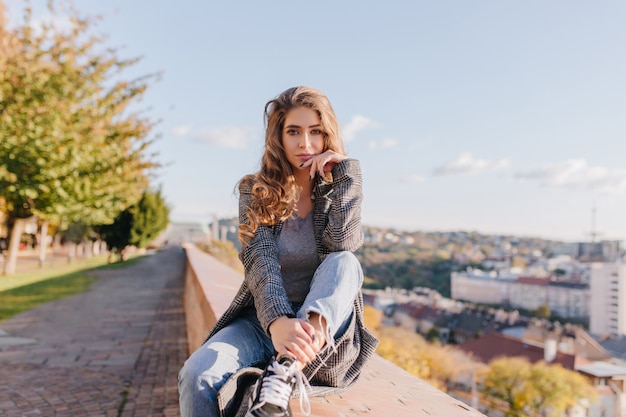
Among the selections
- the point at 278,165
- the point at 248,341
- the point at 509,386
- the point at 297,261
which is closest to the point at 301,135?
the point at 278,165

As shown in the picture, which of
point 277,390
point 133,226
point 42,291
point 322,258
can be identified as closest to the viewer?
point 277,390

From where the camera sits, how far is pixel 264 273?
1803 mm

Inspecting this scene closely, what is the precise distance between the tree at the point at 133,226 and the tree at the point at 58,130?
6.66m

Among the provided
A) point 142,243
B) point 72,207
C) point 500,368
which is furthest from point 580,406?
point 72,207

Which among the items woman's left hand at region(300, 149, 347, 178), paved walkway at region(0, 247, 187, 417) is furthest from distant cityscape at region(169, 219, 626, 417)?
woman's left hand at region(300, 149, 347, 178)

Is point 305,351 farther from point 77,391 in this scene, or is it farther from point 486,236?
point 486,236

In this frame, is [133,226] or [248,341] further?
[133,226]

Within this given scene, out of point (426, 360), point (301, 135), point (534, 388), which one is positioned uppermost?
point (301, 135)

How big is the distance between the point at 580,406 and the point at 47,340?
31170 millimetres

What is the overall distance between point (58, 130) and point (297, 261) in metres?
10.9

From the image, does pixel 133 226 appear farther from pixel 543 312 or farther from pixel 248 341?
pixel 543 312

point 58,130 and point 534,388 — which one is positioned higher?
point 58,130

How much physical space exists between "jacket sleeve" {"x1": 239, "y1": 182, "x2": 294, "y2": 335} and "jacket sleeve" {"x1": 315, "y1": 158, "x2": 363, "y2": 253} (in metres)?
0.21

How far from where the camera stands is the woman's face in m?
2.13
